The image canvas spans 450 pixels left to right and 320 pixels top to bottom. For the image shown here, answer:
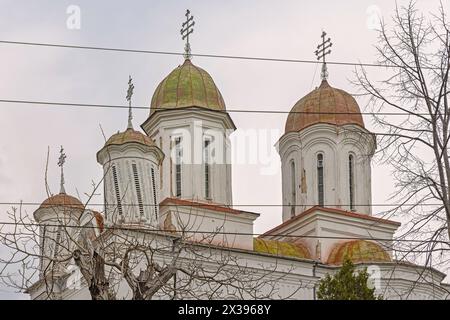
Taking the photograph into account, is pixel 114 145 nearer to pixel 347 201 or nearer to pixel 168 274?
pixel 347 201

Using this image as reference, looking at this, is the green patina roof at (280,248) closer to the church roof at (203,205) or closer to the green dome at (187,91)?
the church roof at (203,205)

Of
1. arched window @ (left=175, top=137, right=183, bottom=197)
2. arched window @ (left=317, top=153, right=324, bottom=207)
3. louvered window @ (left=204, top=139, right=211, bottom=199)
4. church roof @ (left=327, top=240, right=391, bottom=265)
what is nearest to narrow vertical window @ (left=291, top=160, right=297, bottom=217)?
arched window @ (left=317, top=153, right=324, bottom=207)

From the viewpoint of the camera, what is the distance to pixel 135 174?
33.0m

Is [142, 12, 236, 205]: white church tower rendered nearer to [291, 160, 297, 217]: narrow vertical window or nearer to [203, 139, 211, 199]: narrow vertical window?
[203, 139, 211, 199]: narrow vertical window

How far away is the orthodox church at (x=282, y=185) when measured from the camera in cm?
3319

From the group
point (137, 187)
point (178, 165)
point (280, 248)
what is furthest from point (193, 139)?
point (280, 248)

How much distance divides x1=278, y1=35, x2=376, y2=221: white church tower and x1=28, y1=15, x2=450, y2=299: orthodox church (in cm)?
3

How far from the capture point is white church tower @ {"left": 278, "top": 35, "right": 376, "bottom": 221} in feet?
124

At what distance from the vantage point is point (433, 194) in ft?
51.8

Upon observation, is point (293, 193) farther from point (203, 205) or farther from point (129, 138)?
point (129, 138)

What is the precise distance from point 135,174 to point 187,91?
4.91 m

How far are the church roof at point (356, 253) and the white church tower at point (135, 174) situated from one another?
6818mm
